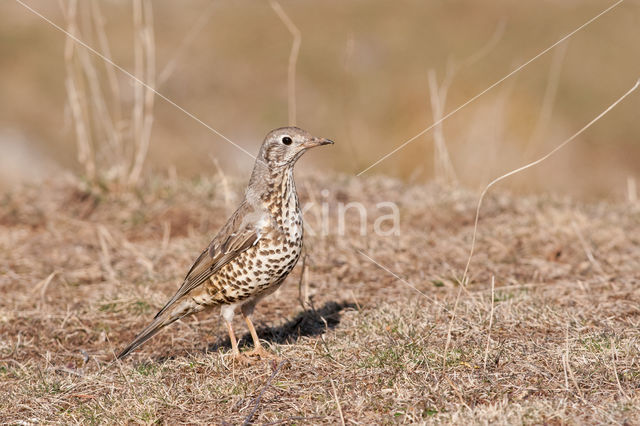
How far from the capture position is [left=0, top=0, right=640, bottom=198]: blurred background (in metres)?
16.2

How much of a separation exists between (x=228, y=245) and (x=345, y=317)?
1177mm

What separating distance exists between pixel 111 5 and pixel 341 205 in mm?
16723

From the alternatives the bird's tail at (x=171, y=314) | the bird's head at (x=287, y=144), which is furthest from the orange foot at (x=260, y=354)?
Answer: the bird's head at (x=287, y=144)

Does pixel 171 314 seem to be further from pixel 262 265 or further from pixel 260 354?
pixel 262 265

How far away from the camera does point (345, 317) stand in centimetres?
540

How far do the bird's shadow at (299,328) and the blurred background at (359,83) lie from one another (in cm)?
785

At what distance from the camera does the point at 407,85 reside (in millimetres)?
18891

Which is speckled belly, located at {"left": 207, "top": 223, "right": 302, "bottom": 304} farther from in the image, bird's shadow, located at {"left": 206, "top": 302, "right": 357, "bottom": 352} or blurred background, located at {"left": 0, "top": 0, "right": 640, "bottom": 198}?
blurred background, located at {"left": 0, "top": 0, "right": 640, "bottom": 198}

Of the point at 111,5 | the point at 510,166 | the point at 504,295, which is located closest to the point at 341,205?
the point at 504,295

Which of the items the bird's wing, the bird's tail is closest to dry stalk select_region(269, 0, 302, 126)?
the bird's wing

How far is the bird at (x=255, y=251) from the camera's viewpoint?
455 centimetres

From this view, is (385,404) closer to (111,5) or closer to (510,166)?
(510,166)

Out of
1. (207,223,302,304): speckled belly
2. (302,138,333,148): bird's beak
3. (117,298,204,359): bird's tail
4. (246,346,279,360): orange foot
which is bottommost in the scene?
(246,346,279,360): orange foot

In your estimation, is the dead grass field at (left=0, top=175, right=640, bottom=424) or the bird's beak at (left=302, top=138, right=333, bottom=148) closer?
the dead grass field at (left=0, top=175, right=640, bottom=424)
